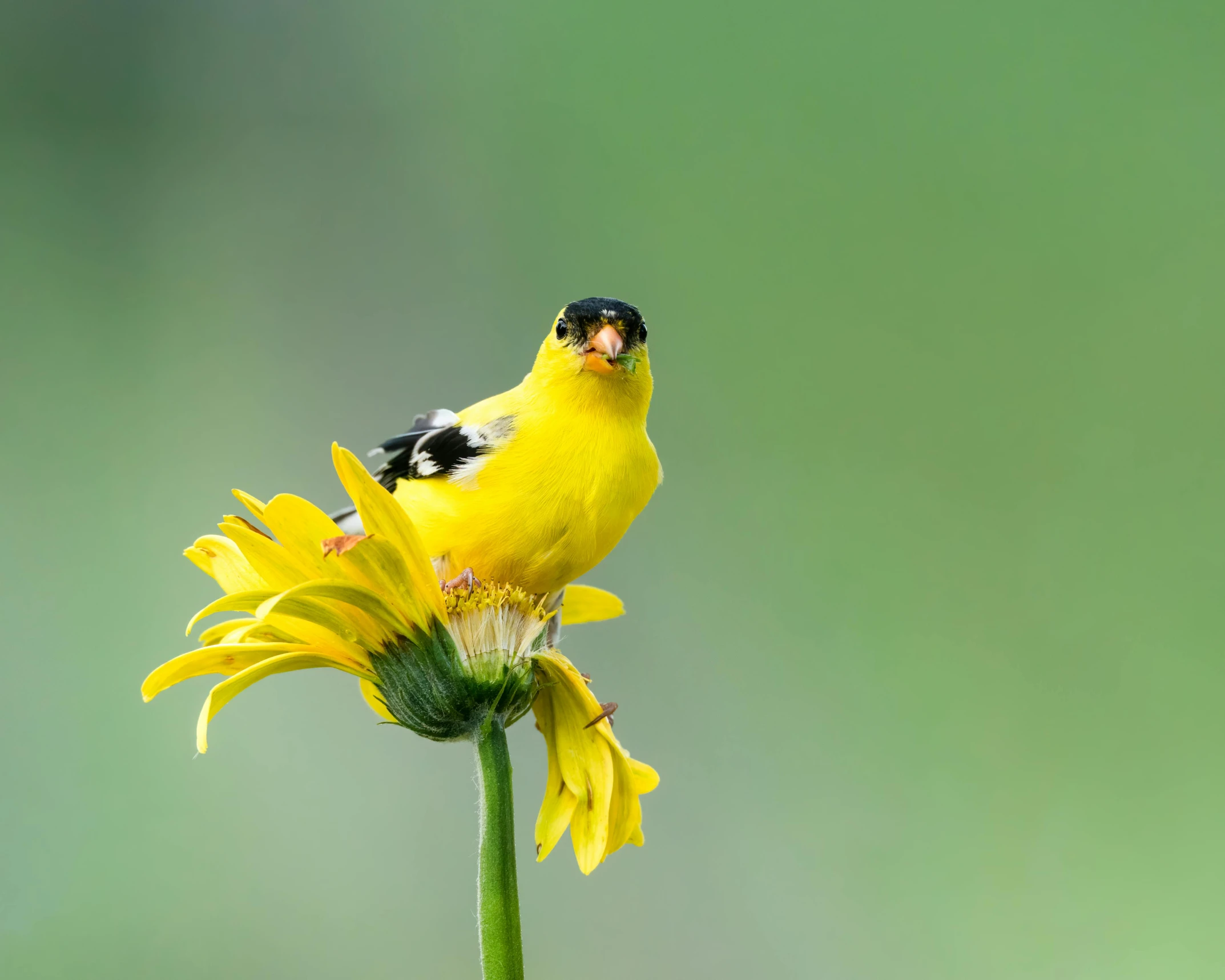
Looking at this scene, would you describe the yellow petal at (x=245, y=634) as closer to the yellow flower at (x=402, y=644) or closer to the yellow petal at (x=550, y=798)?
the yellow flower at (x=402, y=644)

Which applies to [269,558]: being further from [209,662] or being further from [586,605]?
[586,605]

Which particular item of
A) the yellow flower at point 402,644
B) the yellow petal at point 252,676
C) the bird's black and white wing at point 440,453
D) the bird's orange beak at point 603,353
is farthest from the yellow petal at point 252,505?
the bird's orange beak at point 603,353

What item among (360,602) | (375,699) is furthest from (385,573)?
(375,699)

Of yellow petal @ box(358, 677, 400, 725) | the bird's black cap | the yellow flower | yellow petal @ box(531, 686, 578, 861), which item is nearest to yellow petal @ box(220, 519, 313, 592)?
the yellow flower

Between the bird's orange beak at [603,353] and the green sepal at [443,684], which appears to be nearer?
the green sepal at [443,684]

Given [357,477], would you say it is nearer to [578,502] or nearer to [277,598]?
[277,598]

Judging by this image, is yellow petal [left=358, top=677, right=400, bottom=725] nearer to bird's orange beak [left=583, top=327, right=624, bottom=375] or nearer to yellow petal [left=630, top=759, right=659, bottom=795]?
yellow petal [left=630, top=759, right=659, bottom=795]
